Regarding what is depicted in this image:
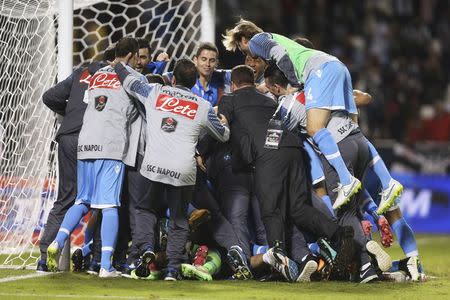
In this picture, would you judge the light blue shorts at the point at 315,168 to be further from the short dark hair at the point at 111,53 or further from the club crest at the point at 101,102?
the short dark hair at the point at 111,53

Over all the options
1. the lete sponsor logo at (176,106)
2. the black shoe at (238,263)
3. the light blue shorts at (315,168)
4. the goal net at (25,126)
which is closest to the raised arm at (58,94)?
the goal net at (25,126)

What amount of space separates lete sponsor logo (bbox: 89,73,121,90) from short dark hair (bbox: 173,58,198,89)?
517 mm

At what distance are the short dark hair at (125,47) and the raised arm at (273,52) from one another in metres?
1.03

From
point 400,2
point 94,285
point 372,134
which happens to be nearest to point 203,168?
point 94,285

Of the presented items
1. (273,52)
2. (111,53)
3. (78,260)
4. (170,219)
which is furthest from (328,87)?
(78,260)

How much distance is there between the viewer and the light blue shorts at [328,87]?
29.0 feet

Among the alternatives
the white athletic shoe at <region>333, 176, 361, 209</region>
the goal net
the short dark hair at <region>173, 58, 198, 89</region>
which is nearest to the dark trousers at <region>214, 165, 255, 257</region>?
the short dark hair at <region>173, 58, 198, 89</region>

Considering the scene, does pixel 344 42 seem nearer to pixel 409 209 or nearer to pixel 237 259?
pixel 409 209

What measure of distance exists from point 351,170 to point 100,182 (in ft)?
6.88

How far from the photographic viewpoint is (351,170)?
895cm

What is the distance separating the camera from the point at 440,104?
781 inches

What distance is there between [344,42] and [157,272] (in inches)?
524

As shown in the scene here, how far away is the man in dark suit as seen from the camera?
8758 mm

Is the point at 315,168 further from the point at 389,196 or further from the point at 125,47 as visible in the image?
the point at 125,47
